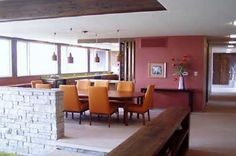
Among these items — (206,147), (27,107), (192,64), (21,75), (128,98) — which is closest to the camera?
(206,147)

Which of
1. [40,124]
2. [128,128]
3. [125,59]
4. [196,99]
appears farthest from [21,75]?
[196,99]

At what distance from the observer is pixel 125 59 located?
9703 millimetres

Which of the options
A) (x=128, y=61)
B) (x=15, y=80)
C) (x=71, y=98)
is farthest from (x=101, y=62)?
(x=71, y=98)

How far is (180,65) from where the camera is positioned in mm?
8172

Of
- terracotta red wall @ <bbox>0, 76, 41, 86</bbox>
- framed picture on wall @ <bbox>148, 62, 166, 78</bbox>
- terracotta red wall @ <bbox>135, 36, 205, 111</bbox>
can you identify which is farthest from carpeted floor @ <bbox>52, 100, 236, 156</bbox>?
terracotta red wall @ <bbox>0, 76, 41, 86</bbox>

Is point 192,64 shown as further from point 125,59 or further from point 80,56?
point 80,56

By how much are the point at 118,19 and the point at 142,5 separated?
4.13ft

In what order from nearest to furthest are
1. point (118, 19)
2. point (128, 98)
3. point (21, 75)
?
point (118, 19), point (128, 98), point (21, 75)

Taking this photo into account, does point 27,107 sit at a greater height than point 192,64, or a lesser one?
lesser

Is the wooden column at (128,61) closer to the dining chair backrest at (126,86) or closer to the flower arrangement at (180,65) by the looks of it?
the flower arrangement at (180,65)

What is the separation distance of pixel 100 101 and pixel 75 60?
741 cm

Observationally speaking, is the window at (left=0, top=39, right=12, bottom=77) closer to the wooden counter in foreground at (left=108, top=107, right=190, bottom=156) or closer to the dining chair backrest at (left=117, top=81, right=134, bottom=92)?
the dining chair backrest at (left=117, top=81, right=134, bottom=92)

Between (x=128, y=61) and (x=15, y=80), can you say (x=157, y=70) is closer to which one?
(x=128, y=61)

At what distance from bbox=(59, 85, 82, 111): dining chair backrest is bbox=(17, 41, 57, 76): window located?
3.87 meters
